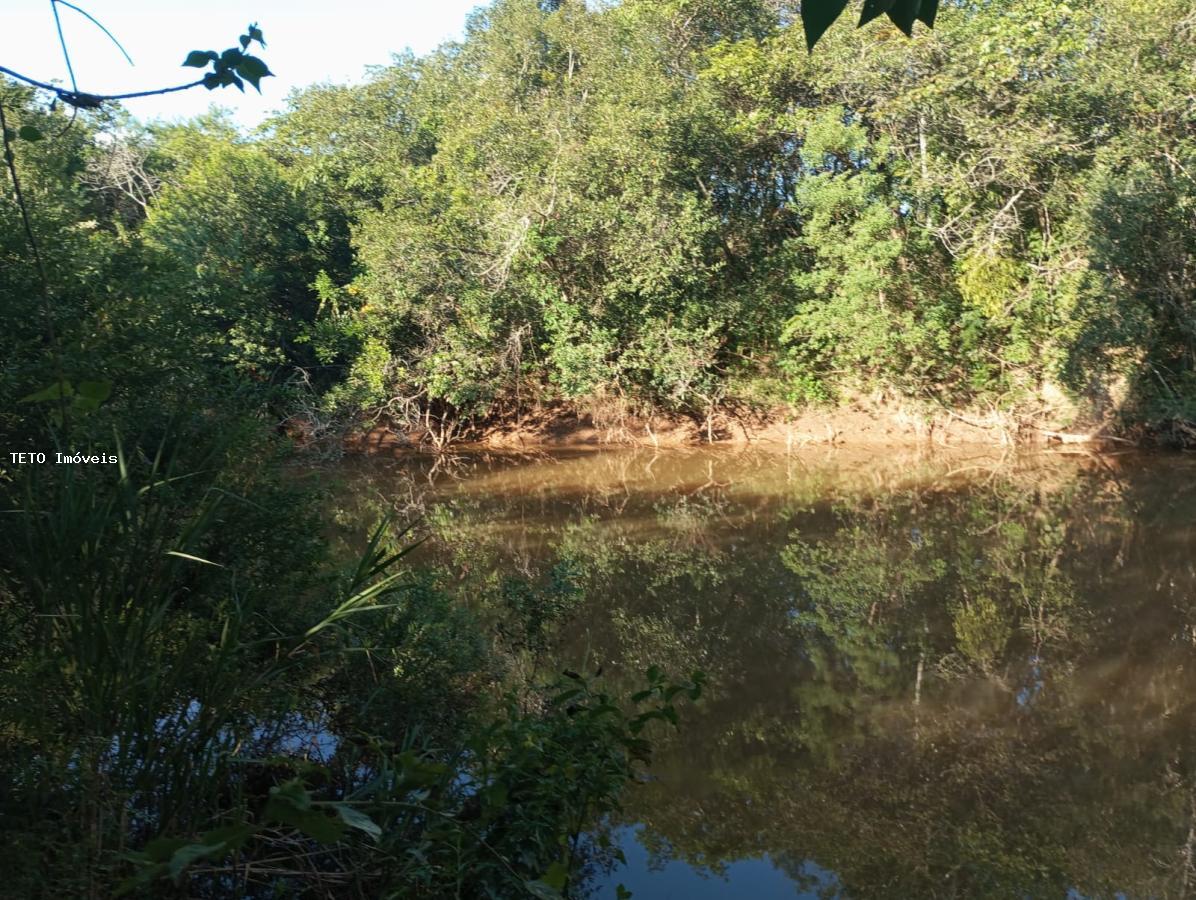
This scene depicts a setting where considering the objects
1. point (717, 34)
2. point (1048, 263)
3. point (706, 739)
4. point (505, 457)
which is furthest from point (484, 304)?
point (706, 739)

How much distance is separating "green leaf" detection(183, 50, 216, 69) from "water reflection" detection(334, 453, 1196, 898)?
364cm

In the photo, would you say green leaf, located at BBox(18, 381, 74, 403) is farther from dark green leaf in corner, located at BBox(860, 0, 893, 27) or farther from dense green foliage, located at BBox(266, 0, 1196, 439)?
dense green foliage, located at BBox(266, 0, 1196, 439)

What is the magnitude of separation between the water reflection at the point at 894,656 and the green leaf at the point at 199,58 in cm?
364

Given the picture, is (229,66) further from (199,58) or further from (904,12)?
(904,12)

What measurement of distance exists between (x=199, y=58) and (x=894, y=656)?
6.12 metres

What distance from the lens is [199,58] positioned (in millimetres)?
2031

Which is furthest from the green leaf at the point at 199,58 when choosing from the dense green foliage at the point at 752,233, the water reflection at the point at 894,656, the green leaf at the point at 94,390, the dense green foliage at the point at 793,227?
the dense green foliage at the point at 793,227

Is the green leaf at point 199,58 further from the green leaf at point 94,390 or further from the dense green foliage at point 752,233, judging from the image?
the dense green foliage at point 752,233

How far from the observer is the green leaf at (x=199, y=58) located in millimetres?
2025

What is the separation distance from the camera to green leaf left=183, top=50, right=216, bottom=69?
2.03 metres

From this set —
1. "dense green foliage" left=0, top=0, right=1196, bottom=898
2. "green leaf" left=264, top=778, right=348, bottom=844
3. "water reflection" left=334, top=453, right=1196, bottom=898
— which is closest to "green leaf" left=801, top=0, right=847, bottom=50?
"green leaf" left=264, top=778, right=348, bottom=844

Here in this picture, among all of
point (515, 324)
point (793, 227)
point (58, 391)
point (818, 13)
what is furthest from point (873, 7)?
point (793, 227)

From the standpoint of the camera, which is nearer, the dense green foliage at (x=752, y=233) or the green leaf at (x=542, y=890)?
the green leaf at (x=542, y=890)

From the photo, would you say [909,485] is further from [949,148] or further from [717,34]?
[717,34]
